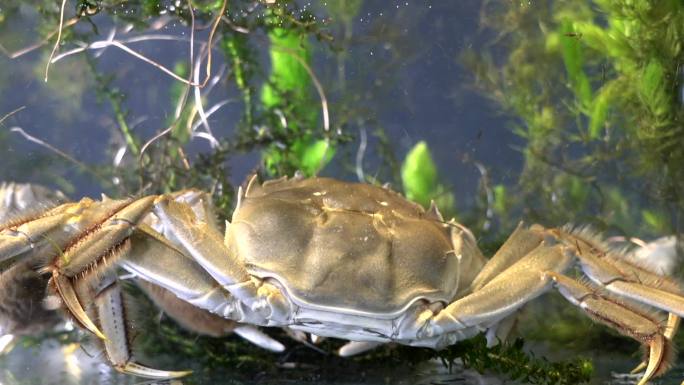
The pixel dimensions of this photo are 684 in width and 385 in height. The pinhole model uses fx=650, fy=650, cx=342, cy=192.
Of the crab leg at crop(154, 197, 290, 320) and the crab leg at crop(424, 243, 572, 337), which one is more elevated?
the crab leg at crop(154, 197, 290, 320)

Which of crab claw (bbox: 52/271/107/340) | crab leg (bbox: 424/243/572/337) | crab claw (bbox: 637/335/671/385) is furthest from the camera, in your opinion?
crab leg (bbox: 424/243/572/337)

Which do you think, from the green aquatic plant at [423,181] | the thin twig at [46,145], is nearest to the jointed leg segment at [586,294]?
the green aquatic plant at [423,181]

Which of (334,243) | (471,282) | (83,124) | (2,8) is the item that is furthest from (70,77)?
(471,282)

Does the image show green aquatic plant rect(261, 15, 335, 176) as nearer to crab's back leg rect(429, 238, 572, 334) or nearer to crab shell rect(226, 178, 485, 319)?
crab shell rect(226, 178, 485, 319)

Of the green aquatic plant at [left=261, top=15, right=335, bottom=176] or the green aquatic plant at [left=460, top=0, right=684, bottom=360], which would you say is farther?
the green aquatic plant at [left=261, top=15, right=335, bottom=176]

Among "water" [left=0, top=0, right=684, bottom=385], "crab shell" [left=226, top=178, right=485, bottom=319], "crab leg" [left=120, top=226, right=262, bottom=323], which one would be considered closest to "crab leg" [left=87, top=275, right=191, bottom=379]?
"crab leg" [left=120, top=226, right=262, bottom=323]

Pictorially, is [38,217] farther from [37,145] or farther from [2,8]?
[2,8]
